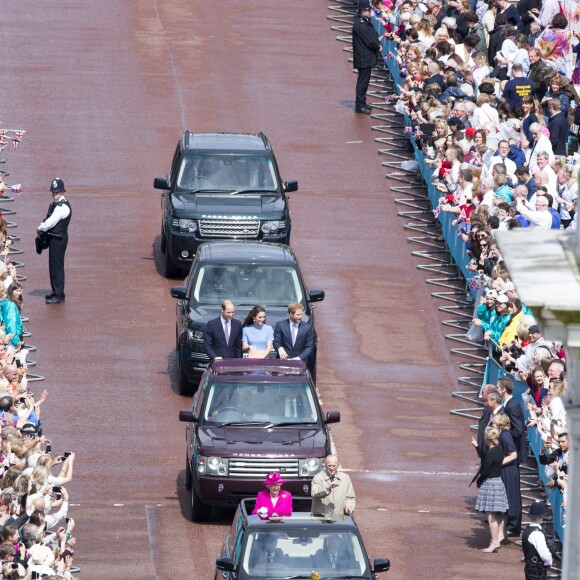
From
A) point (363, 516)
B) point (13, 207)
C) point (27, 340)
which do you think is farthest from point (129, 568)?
point (13, 207)

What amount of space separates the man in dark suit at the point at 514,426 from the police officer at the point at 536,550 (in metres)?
2.39

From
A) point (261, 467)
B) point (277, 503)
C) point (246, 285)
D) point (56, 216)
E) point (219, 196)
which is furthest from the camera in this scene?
point (219, 196)

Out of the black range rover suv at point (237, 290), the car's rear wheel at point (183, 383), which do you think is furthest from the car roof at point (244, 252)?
the car's rear wheel at point (183, 383)

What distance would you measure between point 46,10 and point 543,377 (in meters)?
27.0

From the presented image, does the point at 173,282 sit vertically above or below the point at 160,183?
below

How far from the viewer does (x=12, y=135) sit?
35062 mm

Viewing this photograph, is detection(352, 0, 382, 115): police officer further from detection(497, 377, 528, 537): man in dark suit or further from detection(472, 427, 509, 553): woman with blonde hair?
detection(472, 427, 509, 553): woman with blonde hair

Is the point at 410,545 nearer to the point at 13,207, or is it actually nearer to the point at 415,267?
the point at 415,267

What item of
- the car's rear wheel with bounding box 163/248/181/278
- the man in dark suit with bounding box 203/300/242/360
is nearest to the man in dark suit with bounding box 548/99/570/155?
the car's rear wheel with bounding box 163/248/181/278

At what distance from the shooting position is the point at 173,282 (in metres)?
28.5

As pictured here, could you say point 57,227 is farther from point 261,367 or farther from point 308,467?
point 308,467

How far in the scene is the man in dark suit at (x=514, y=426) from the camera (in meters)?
19.4

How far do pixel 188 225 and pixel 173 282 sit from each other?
166 centimetres

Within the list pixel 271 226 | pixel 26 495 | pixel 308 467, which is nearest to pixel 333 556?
pixel 26 495
